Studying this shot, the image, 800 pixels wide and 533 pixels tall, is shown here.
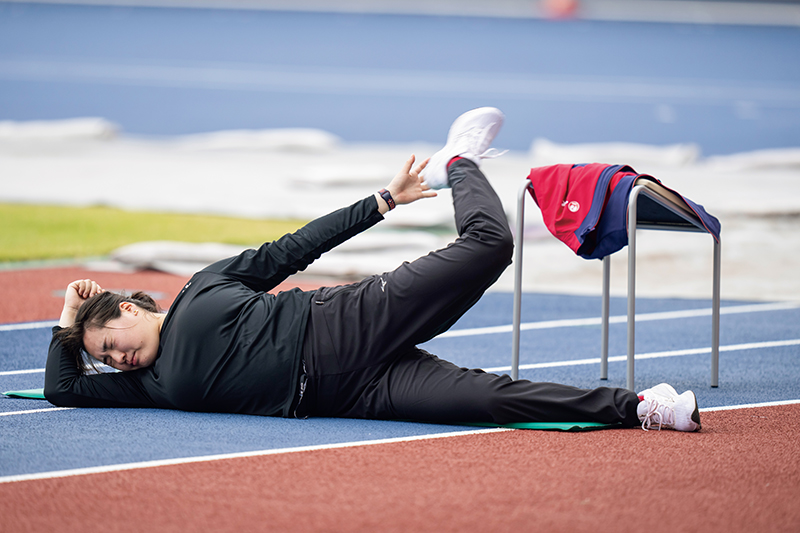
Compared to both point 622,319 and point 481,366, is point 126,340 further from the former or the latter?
point 622,319

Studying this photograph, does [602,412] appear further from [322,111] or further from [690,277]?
[322,111]

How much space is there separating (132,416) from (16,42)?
956 cm

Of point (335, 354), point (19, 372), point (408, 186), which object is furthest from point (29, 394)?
point (408, 186)

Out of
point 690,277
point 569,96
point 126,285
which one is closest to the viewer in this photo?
point 126,285

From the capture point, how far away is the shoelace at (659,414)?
2.26 metres

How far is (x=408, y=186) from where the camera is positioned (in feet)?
8.69

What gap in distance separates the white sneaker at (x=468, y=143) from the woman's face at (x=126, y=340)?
1.06 meters

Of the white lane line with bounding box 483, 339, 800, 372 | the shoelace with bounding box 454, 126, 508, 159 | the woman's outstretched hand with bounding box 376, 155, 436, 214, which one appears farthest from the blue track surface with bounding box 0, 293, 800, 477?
the shoelace with bounding box 454, 126, 508, 159

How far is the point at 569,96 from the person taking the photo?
9922 mm

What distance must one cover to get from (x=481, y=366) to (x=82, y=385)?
5.47 ft

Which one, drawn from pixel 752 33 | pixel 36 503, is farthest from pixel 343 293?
pixel 752 33

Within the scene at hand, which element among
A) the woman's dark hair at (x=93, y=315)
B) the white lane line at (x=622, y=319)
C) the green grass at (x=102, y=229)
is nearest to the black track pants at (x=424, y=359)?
the woman's dark hair at (x=93, y=315)

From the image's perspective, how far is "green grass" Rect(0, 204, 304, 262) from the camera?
23.4 ft

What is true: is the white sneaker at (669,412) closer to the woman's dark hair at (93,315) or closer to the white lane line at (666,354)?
the white lane line at (666,354)
